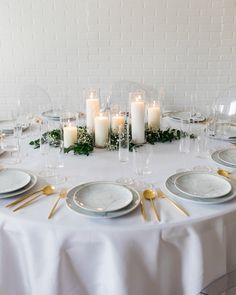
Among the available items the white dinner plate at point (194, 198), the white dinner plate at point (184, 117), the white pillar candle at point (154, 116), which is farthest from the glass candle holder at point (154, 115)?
the white dinner plate at point (194, 198)

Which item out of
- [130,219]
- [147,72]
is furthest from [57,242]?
[147,72]

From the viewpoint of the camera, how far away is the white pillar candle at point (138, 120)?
181 cm

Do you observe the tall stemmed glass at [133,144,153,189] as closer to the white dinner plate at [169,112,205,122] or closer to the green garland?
the green garland

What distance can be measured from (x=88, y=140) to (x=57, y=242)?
75cm

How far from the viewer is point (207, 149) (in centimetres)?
178

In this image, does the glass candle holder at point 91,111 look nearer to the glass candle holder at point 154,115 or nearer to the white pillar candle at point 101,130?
the white pillar candle at point 101,130

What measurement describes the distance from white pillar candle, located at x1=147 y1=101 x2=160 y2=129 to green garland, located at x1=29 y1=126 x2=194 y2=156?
0.19 ft

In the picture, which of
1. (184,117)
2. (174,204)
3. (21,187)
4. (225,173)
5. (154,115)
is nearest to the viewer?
(174,204)

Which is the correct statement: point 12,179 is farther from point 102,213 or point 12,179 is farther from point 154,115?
point 154,115

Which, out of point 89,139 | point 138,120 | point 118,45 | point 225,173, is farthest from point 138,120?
point 118,45

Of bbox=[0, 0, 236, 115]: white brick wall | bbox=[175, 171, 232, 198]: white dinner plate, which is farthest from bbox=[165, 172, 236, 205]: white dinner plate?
bbox=[0, 0, 236, 115]: white brick wall

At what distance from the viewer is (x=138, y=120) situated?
Result: 5.96ft

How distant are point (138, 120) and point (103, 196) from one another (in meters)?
0.64

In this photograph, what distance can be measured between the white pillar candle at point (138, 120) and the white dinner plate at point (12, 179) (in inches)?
24.4
